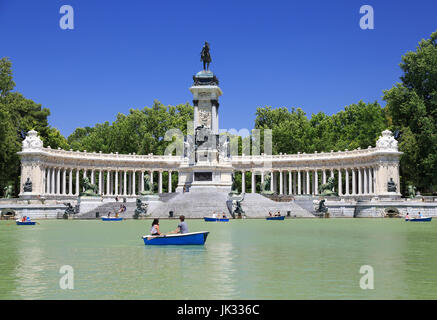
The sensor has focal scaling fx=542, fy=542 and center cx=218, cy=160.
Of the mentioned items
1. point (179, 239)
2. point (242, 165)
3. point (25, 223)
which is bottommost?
point (25, 223)

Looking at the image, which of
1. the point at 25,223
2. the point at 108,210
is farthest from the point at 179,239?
the point at 108,210

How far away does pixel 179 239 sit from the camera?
26219mm

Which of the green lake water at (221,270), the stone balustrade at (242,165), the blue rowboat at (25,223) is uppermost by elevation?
the stone balustrade at (242,165)

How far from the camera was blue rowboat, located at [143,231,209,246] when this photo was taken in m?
26.0

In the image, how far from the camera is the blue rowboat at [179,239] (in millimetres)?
26000

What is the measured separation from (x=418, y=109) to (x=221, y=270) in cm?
6846

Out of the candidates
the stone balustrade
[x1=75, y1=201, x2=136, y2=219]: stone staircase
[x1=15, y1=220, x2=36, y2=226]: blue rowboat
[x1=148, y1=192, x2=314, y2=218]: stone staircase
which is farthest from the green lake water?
the stone balustrade

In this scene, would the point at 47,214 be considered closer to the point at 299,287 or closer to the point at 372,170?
the point at 372,170

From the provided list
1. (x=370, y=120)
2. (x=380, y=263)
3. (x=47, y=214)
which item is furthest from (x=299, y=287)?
(x=370, y=120)

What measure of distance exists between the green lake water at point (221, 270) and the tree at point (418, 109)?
180 feet

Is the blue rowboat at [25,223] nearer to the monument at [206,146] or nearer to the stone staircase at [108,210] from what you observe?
the stone staircase at [108,210]

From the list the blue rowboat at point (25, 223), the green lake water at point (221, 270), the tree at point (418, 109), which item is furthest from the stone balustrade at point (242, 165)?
the green lake water at point (221, 270)

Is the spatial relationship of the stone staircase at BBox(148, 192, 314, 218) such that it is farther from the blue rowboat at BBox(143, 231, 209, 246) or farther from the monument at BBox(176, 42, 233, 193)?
the blue rowboat at BBox(143, 231, 209, 246)

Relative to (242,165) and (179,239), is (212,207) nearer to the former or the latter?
(242,165)
